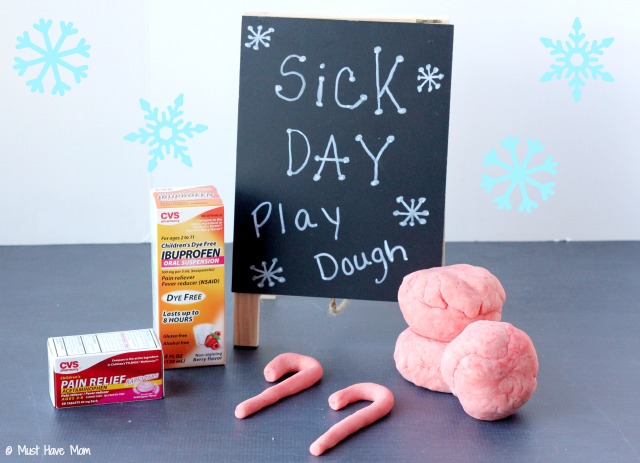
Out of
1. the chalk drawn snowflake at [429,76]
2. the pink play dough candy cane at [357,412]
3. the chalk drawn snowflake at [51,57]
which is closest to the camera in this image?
the pink play dough candy cane at [357,412]

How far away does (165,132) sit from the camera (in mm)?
2260

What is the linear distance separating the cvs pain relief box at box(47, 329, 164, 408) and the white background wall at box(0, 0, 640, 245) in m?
0.83

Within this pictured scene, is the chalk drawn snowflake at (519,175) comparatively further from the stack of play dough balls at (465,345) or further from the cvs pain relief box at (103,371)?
the cvs pain relief box at (103,371)

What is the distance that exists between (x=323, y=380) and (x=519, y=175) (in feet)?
3.12

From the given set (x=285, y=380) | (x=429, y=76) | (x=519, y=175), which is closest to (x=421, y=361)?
(x=285, y=380)

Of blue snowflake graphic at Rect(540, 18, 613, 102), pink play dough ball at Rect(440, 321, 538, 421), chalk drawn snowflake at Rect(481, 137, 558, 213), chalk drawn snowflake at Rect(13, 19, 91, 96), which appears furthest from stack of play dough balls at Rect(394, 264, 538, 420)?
chalk drawn snowflake at Rect(13, 19, 91, 96)

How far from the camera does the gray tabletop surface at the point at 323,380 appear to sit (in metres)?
1.38

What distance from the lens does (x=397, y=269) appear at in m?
1.69

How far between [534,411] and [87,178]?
Answer: 1.27m

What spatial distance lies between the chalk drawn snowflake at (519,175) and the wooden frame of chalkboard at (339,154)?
671mm

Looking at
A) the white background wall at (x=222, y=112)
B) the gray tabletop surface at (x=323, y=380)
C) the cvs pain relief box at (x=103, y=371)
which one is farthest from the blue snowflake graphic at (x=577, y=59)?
the cvs pain relief box at (x=103, y=371)

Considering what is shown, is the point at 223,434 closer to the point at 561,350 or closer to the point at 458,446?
the point at 458,446

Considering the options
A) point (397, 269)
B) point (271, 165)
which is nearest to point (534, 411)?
point (397, 269)

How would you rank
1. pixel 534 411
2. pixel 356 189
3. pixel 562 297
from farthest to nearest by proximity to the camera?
pixel 562 297, pixel 356 189, pixel 534 411
